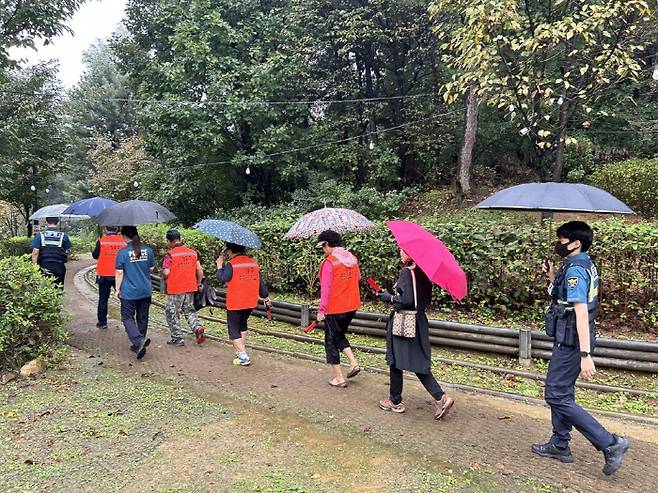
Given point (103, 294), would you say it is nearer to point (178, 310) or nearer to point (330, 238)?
point (178, 310)

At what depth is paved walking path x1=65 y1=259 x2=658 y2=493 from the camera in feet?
12.4

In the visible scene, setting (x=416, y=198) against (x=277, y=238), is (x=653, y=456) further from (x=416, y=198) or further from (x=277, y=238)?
(x=416, y=198)

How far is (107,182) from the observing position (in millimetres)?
25562

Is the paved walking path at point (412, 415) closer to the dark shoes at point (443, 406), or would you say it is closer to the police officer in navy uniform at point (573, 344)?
the dark shoes at point (443, 406)

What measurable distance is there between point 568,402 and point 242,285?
379 centimetres

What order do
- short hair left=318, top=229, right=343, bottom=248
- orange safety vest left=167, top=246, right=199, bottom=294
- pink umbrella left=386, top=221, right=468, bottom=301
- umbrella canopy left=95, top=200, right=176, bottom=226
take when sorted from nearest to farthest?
pink umbrella left=386, top=221, right=468, bottom=301, short hair left=318, top=229, right=343, bottom=248, umbrella canopy left=95, top=200, right=176, bottom=226, orange safety vest left=167, top=246, right=199, bottom=294

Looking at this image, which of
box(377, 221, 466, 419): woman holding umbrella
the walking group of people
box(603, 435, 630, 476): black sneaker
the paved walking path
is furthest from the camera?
box(377, 221, 466, 419): woman holding umbrella

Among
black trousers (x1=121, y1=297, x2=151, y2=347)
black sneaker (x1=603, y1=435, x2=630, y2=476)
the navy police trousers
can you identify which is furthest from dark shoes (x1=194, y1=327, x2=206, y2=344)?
black sneaker (x1=603, y1=435, x2=630, y2=476)

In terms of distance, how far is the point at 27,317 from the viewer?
228 inches

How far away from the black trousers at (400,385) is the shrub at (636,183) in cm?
986

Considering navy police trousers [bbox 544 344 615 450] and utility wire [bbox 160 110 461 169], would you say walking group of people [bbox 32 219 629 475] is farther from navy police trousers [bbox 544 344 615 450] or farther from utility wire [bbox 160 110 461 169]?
utility wire [bbox 160 110 461 169]

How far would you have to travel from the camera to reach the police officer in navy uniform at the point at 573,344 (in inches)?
140

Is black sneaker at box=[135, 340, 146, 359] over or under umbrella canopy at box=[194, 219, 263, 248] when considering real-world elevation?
under

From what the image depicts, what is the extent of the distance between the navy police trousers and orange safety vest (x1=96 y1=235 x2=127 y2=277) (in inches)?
266
